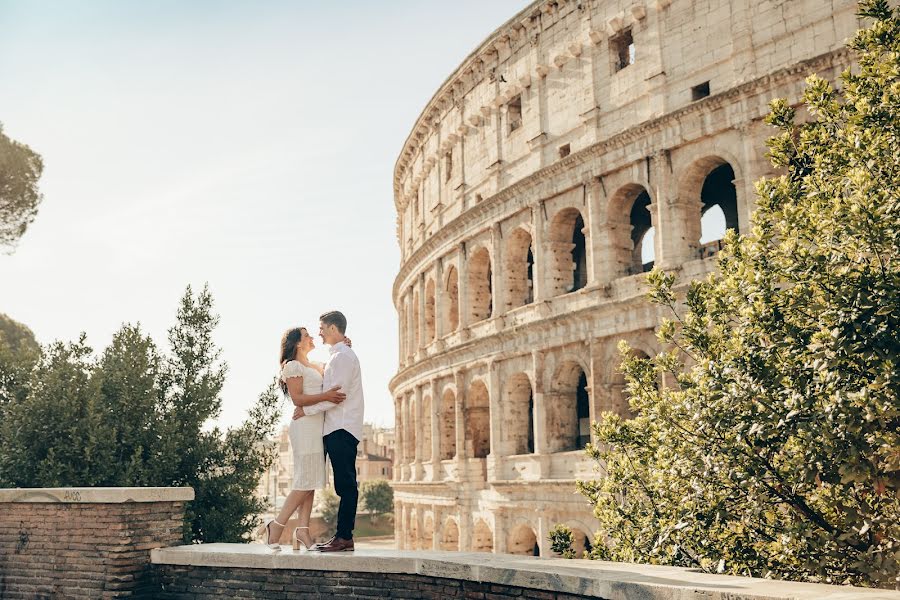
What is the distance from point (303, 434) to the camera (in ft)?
21.6

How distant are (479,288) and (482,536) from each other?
6.84 metres

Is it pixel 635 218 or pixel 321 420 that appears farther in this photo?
pixel 635 218

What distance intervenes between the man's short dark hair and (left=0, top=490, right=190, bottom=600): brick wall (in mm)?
2218

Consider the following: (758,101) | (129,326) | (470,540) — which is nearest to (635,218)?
(758,101)

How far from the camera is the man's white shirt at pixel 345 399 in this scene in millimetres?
6473

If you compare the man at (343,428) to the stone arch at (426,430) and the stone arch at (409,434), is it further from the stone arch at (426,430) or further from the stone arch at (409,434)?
the stone arch at (409,434)

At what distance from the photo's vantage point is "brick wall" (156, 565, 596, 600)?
17.6 ft

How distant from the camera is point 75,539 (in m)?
6.95

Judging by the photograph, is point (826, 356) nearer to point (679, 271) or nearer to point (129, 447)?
point (129, 447)

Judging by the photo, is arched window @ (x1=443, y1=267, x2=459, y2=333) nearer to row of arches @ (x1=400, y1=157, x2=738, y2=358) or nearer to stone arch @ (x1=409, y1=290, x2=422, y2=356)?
row of arches @ (x1=400, y1=157, x2=738, y2=358)

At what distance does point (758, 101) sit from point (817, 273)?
9.80m

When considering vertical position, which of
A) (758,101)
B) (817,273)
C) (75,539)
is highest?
(758,101)

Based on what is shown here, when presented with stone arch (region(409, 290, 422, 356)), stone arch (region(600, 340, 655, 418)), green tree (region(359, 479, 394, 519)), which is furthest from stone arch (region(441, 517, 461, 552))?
green tree (region(359, 479, 394, 519))

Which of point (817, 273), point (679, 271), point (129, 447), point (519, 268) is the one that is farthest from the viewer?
point (519, 268)
